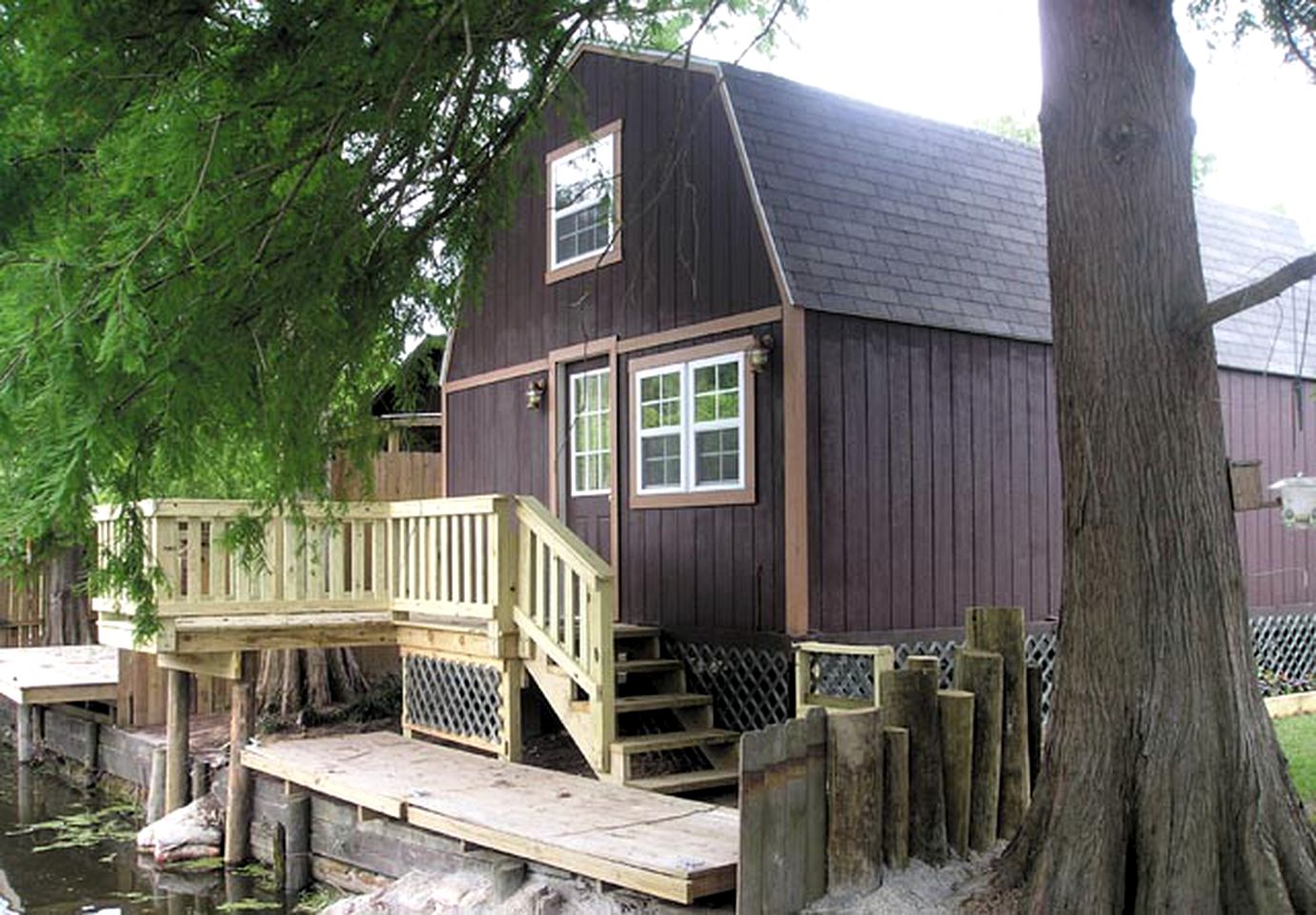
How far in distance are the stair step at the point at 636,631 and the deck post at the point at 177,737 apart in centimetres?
363

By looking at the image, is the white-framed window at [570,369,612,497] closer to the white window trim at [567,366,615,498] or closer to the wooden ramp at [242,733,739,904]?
the white window trim at [567,366,615,498]

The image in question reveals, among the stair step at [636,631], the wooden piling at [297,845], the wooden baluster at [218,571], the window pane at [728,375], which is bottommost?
the wooden piling at [297,845]

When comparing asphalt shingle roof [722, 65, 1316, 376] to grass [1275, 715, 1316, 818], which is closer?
grass [1275, 715, 1316, 818]

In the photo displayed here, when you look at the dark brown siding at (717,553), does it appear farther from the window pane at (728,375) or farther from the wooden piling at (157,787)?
the wooden piling at (157,787)

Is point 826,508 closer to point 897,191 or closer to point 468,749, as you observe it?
point 897,191

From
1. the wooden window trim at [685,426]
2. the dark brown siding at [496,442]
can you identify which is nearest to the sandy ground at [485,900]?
the wooden window trim at [685,426]

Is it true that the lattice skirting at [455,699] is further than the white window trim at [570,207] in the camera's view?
No

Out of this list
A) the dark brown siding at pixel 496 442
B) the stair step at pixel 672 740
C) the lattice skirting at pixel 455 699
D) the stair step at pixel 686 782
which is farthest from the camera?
the dark brown siding at pixel 496 442

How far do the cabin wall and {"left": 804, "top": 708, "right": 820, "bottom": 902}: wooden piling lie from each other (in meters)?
2.58

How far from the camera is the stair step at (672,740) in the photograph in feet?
25.8

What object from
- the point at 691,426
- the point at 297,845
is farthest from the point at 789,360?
the point at 297,845

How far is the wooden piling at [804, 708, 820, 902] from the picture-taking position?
17.9 feet

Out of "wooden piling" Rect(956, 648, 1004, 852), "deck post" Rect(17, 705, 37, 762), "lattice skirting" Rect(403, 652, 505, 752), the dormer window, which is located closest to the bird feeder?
"wooden piling" Rect(956, 648, 1004, 852)

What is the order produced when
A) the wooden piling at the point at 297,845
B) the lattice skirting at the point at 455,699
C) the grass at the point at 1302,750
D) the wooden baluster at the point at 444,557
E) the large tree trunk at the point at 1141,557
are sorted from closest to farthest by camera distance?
the large tree trunk at the point at 1141,557
the grass at the point at 1302,750
the wooden piling at the point at 297,845
the lattice skirting at the point at 455,699
the wooden baluster at the point at 444,557
